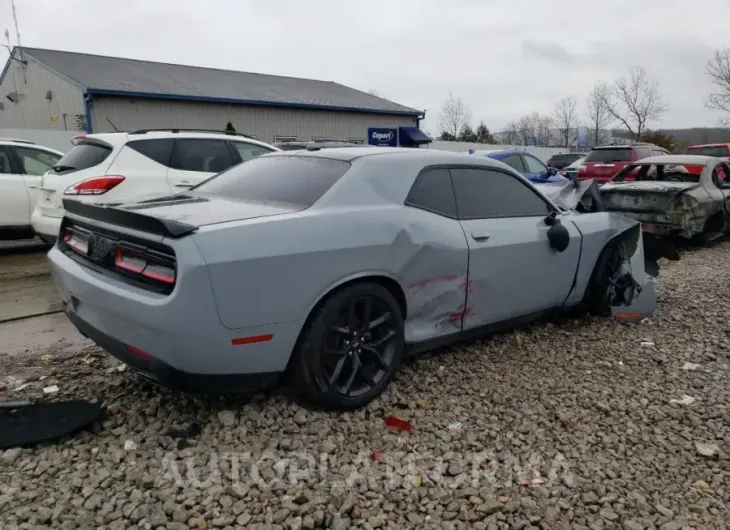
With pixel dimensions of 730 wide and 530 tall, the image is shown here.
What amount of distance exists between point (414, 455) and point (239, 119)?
18561 millimetres

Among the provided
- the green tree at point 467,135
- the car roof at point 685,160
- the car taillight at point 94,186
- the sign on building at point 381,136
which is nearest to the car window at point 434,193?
the car taillight at point 94,186

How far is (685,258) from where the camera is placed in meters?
7.91

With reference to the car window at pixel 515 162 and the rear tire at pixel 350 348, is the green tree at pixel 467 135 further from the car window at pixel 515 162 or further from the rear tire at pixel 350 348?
the rear tire at pixel 350 348

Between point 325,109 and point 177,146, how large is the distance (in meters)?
15.7

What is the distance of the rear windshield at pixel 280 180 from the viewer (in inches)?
129

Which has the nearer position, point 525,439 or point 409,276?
point 525,439

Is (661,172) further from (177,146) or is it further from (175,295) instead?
(175,295)

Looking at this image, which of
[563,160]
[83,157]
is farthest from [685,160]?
[563,160]

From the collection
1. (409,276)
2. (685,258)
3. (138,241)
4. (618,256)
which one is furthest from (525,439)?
(685,258)

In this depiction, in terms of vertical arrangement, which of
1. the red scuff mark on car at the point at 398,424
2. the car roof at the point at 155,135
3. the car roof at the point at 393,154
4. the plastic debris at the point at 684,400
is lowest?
the plastic debris at the point at 684,400

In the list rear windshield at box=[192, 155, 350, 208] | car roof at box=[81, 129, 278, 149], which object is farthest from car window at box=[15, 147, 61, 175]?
rear windshield at box=[192, 155, 350, 208]

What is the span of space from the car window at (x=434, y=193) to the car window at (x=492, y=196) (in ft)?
0.22

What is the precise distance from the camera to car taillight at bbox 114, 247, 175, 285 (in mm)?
2609

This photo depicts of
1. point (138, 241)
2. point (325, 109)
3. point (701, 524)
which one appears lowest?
point (701, 524)
